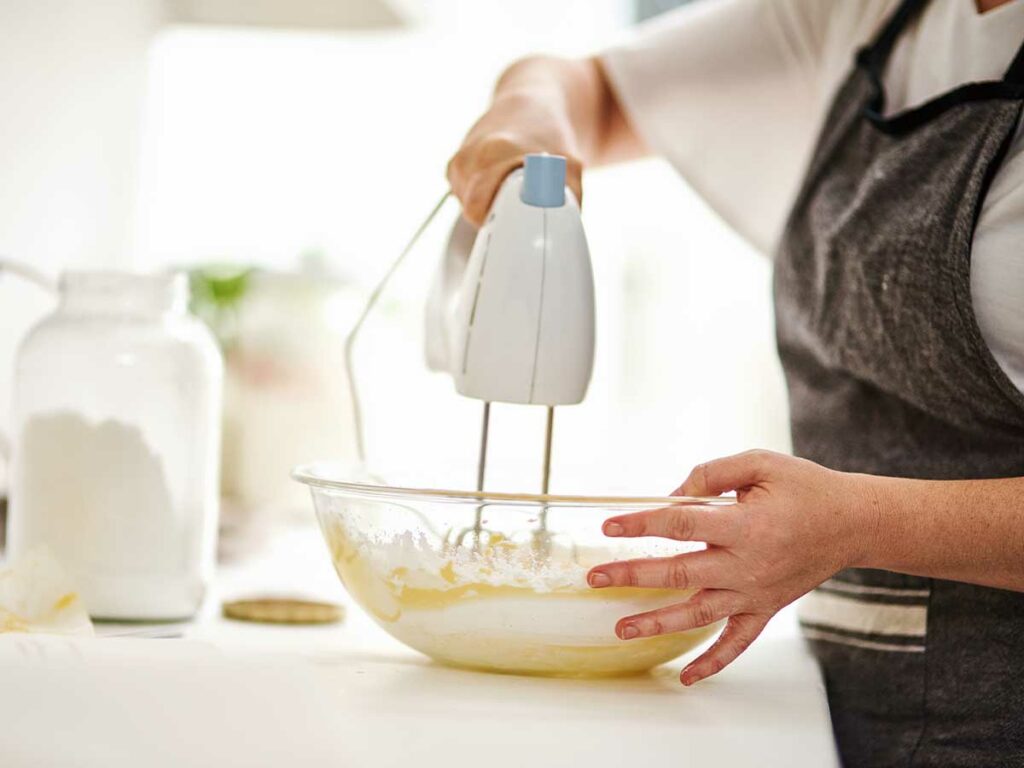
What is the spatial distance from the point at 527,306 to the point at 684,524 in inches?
6.7

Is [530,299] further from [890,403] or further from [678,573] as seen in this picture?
[890,403]

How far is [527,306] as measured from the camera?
66cm

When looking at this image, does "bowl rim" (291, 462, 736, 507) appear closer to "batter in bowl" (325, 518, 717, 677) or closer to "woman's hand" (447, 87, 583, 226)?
"batter in bowl" (325, 518, 717, 677)

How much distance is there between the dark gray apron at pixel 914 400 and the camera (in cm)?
71

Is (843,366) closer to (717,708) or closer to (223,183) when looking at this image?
(717,708)

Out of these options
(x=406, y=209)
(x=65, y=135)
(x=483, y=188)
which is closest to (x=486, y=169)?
(x=483, y=188)

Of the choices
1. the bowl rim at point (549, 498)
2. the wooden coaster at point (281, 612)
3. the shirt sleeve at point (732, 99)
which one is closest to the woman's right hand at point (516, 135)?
the shirt sleeve at point (732, 99)

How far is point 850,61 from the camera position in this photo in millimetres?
974

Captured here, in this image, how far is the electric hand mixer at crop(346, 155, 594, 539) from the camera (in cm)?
66

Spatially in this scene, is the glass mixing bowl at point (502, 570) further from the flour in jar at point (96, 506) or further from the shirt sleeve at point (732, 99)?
the shirt sleeve at point (732, 99)

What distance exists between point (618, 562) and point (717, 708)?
0.10m

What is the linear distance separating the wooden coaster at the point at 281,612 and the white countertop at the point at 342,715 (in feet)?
0.65

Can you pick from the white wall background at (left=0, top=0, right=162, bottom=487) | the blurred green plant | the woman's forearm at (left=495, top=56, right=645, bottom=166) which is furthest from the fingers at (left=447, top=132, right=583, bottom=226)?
the blurred green plant

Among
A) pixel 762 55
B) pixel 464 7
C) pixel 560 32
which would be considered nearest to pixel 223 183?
pixel 464 7
